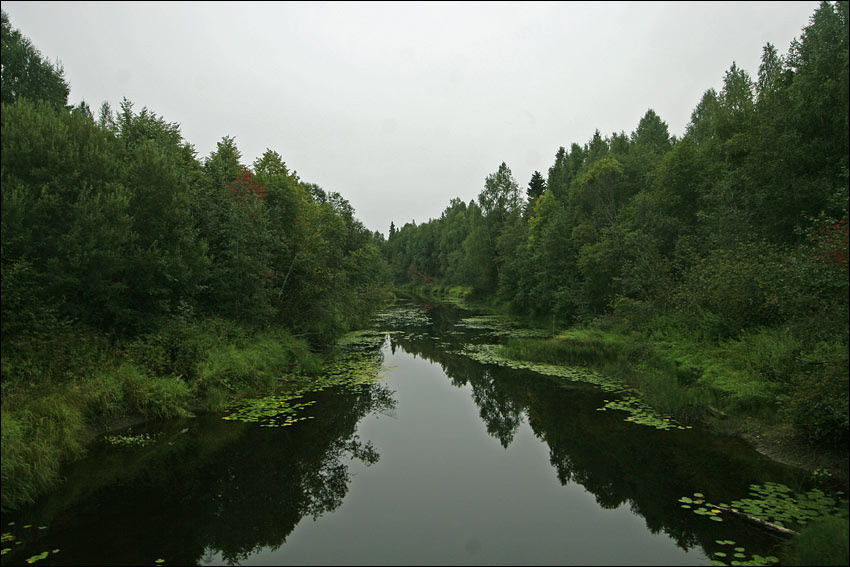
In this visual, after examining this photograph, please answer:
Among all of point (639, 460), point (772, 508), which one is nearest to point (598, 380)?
point (639, 460)

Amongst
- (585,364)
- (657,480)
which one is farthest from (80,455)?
(585,364)

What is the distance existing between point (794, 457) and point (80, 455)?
14906 mm

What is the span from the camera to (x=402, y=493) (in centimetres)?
862

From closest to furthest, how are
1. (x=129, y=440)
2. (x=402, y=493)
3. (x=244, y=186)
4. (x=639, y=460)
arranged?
(x=402, y=493)
(x=639, y=460)
(x=129, y=440)
(x=244, y=186)

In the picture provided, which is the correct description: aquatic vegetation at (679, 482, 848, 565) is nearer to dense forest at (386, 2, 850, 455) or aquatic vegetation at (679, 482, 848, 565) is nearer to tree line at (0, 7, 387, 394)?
dense forest at (386, 2, 850, 455)

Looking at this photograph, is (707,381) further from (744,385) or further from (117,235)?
(117,235)

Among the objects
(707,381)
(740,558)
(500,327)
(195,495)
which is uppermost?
(500,327)

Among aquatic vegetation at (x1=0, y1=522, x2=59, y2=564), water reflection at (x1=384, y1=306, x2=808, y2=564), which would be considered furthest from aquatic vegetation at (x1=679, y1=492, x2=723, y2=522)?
aquatic vegetation at (x1=0, y1=522, x2=59, y2=564)

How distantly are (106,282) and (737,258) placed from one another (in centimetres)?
2017

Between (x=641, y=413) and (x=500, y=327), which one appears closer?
(x=641, y=413)

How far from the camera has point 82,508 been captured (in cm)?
731

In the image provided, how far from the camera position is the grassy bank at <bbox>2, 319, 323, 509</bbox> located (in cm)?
791

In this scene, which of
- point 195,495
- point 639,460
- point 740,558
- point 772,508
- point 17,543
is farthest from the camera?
point 639,460

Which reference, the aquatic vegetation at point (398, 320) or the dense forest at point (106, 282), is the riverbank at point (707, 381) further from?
the aquatic vegetation at point (398, 320)
